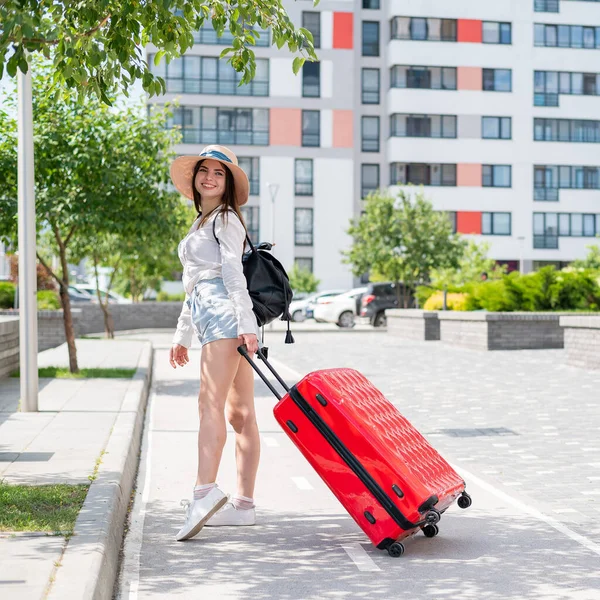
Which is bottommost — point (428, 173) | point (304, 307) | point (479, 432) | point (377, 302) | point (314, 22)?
point (479, 432)

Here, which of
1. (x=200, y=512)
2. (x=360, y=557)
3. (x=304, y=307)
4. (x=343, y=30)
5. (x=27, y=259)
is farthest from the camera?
(x=343, y=30)

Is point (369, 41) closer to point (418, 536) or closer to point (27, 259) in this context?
point (27, 259)

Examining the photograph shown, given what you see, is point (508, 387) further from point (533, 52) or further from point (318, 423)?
point (533, 52)

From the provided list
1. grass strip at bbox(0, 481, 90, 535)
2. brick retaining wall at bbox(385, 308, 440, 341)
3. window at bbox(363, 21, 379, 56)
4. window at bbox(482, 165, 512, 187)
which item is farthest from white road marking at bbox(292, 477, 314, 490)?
window at bbox(363, 21, 379, 56)

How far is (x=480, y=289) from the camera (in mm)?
26625

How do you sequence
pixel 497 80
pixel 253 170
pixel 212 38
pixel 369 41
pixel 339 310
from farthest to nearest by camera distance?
pixel 369 41, pixel 497 80, pixel 253 170, pixel 212 38, pixel 339 310

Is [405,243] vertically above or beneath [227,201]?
above

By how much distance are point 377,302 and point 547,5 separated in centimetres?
3172

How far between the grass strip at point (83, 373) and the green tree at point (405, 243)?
27.8 m

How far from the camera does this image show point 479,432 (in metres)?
Result: 10.6

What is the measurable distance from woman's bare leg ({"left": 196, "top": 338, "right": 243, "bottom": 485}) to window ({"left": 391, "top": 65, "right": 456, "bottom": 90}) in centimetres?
6009

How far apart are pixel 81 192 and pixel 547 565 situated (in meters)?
11.5

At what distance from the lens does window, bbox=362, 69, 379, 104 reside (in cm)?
6644

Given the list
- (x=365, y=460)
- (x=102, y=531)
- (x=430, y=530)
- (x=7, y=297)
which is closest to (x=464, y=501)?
(x=430, y=530)
